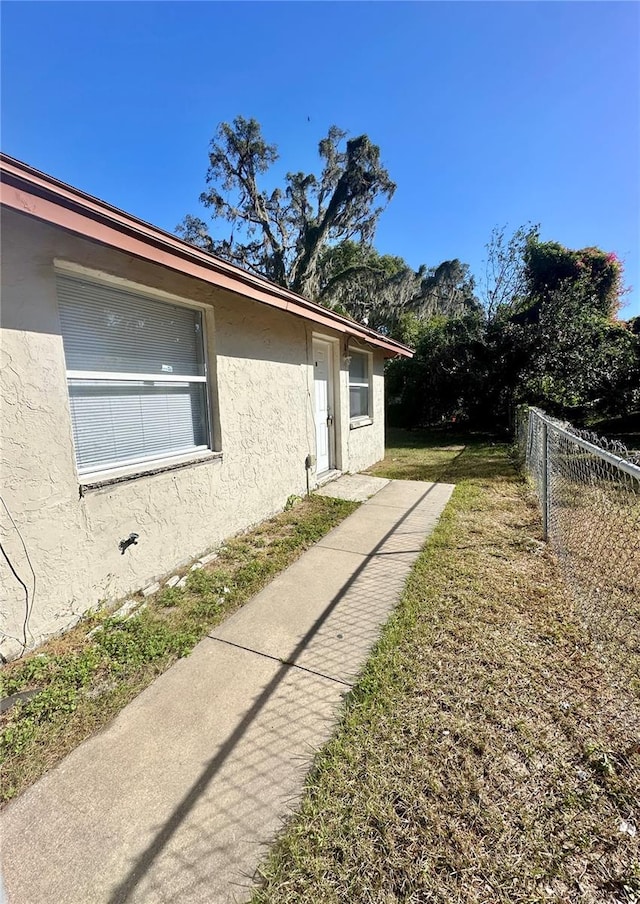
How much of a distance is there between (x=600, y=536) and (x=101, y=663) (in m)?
3.99

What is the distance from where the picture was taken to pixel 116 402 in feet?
10.8

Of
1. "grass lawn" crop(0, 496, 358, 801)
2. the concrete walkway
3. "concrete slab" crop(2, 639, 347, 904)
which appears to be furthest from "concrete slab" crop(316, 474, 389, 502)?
"concrete slab" crop(2, 639, 347, 904)

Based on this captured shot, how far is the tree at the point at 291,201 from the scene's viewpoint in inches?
786

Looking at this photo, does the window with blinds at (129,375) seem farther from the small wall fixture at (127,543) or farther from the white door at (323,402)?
the white door at (323,402)

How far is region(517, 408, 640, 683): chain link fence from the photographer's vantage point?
8.25ft

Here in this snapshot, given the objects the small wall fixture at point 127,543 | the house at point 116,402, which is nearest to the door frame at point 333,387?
the house at point 116,402

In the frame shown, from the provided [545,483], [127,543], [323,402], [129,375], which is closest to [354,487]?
[323,402]

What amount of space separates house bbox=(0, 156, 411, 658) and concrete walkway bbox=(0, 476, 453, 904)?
1.12 metres

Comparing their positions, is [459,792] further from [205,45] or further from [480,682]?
[205,45]

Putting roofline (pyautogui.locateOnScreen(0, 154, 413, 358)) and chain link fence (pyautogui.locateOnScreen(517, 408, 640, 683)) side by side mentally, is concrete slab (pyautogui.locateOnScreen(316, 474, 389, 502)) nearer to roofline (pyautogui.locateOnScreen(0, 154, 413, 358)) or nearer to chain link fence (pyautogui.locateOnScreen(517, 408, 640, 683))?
chain link fence (pyautogui.locateOnScreen(517, 408, 640, 683))

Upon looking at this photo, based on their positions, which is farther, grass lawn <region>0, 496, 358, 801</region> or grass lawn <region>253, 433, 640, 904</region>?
grass lawn <region>0, 496, 358, 801</region>

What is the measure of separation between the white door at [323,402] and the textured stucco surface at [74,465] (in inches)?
57.2

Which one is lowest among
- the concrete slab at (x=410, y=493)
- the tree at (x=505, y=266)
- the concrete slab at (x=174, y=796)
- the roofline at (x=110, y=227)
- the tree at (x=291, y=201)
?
the concrete slab at (x=174, y=796)

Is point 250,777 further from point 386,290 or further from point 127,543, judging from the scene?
point 386,290
